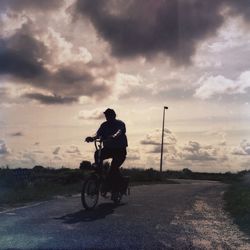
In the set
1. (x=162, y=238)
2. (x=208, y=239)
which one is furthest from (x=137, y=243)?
(x=208, y=239)

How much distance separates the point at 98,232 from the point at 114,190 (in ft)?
15.3

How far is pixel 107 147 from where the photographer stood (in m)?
12.1

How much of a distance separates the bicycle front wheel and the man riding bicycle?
500mm

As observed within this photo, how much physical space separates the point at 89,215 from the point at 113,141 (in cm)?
248

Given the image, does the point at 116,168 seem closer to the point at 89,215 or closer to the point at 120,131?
the point at 120,131

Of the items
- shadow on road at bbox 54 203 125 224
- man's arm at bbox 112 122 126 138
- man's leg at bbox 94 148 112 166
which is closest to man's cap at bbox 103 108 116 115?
man's arm at bbox 112 122 126 138

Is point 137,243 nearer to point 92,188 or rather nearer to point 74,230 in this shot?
point 74,230

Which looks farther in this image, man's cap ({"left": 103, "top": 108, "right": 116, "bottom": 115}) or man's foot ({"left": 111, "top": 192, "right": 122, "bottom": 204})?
man's foot ({"left": 111, "top": 192, "right": 122, "bottom": 204})

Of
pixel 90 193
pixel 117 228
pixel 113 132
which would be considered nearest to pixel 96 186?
pixel 90 193

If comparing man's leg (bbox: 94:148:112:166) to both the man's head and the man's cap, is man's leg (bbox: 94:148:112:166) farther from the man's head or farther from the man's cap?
the man's cap

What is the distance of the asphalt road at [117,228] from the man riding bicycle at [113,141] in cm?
102

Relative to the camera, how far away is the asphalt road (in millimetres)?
7117

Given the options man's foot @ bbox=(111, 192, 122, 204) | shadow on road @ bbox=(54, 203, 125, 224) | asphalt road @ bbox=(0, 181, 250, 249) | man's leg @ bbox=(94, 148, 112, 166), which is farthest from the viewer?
man's foot @ bbox=(111, 192, 122, 204)

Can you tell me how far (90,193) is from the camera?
11.6 meters
